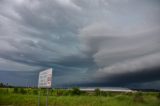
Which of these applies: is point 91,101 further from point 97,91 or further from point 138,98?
point 97,91

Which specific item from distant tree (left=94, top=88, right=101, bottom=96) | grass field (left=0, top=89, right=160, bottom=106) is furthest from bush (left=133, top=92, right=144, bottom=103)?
distant tree (left=94, top=88, right=101, bottom=96)

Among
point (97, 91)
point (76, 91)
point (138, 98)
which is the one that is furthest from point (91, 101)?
point (97, 91)

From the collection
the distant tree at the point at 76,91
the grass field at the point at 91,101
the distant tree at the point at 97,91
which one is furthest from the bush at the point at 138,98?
the distant tree at the point at 76,91

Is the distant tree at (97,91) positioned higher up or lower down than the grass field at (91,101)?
higher up

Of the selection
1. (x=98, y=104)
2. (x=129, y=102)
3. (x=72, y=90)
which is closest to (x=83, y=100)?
(x=98, y=104)

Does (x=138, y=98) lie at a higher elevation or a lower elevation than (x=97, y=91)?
lower

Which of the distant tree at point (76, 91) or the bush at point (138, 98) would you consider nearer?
the bush at point (138, 98)

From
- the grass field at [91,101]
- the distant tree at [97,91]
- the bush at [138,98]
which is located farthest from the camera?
the distant tree at [97,91]

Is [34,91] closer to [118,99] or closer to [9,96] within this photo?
[9,96]

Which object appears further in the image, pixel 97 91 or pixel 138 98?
pixel 97 91

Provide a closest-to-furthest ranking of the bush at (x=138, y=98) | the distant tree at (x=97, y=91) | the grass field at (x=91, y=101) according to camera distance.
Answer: the grass field at (x=91, y=101)
the bush at (x=138, y=98)
the distant tree at (x=97, y=91)

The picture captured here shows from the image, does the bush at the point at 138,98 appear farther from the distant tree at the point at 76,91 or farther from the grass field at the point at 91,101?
the distant tree at the point at 76,91

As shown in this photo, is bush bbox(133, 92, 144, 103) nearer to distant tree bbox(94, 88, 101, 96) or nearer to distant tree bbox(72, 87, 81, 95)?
distant tree bbox(94, 88, 101, 96)

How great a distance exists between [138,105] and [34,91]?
1855 cm
